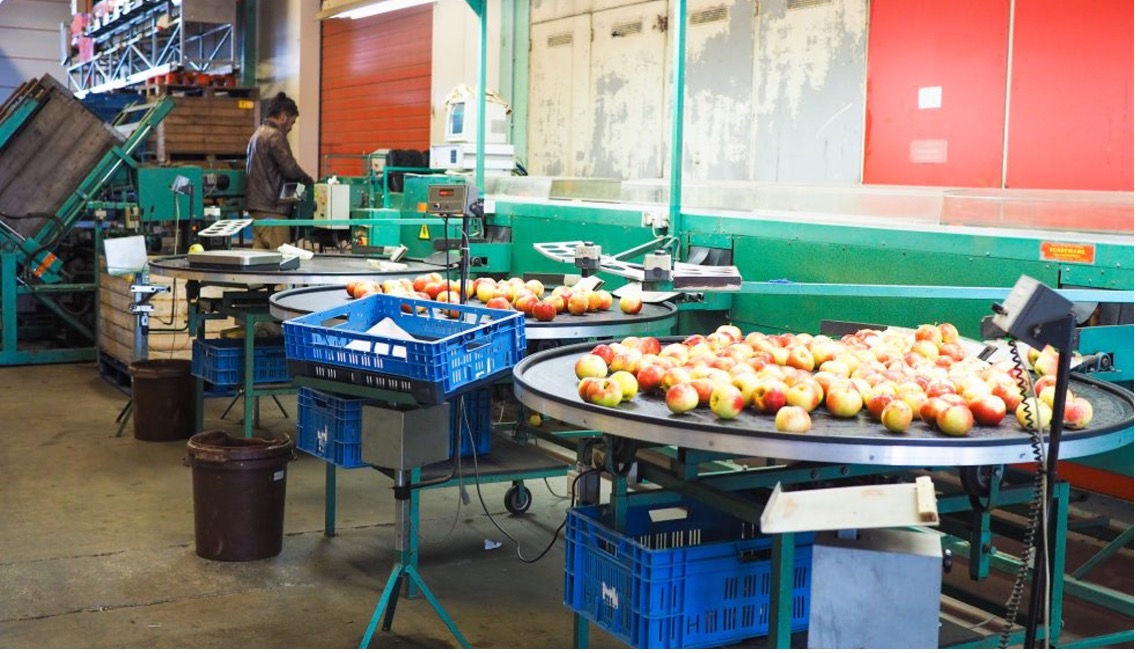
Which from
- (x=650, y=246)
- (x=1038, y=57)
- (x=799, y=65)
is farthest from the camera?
(x=799, y=65)

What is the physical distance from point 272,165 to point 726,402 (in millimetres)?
7006

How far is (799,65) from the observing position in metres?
7.48

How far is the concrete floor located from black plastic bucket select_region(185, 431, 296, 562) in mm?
66

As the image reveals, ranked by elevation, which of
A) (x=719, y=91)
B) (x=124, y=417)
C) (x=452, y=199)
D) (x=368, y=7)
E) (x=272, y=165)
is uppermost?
(x=368, y=7)

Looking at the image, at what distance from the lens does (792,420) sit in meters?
2.16

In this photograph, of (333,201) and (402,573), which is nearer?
(402,573)

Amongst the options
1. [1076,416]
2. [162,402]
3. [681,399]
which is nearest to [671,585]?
[681,399]

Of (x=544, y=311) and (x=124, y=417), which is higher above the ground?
(x=544, y=311)

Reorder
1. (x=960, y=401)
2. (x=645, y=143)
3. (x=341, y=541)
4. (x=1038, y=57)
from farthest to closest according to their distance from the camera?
(x=645, y=143)
(x=1038, y=57)
(x=341, y=541)
(x=960, y=401)

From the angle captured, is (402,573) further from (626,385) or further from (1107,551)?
(1107,551)

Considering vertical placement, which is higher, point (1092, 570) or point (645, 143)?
point (645, 143)

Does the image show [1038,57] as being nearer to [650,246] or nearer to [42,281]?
[650,246]

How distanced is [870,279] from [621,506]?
2.10 metres

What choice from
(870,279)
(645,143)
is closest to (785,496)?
(870,279)
